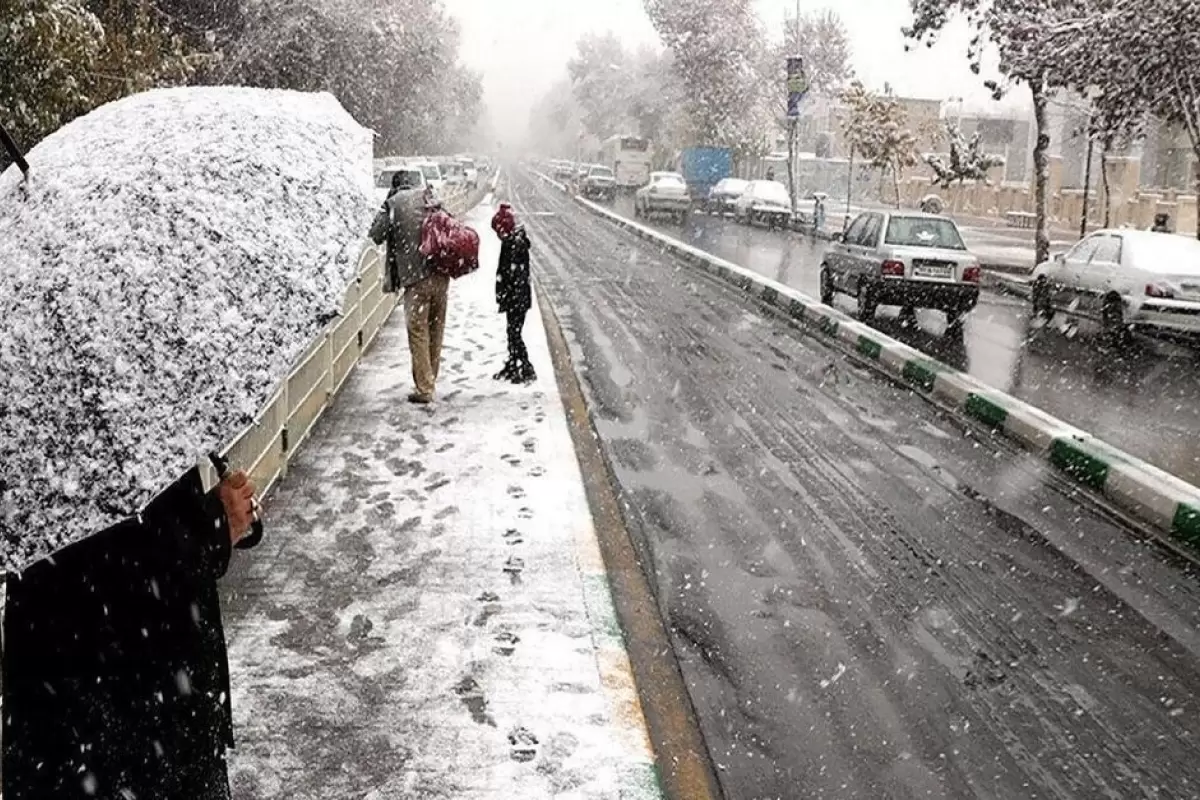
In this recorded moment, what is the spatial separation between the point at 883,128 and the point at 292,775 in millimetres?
36507

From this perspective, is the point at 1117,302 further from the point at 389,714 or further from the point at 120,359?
the point at 120,359

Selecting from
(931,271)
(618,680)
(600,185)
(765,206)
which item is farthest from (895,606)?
(600,185)

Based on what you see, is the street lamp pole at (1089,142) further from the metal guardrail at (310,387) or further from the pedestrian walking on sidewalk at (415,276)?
the pedestrian walking on sidewalk at (415,276)

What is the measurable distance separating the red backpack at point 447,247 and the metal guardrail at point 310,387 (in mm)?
724

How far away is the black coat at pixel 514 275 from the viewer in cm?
1000

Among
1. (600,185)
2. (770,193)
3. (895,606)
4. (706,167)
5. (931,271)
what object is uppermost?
(706,167)

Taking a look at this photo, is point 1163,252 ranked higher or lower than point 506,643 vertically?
higher

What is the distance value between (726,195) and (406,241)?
3854 cm

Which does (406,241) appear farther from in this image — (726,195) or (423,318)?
(726,195)

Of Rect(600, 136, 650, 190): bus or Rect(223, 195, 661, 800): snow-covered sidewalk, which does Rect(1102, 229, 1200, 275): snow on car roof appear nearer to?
Rect(223, 195, 661, 800): snow-covered sidewalk

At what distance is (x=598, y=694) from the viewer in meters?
4.22

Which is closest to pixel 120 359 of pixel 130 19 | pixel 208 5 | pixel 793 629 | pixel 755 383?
pixel 793 629

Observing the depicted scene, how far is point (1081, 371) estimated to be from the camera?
12.5m

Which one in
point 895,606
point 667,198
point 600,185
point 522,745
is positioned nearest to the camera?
point 522,745
